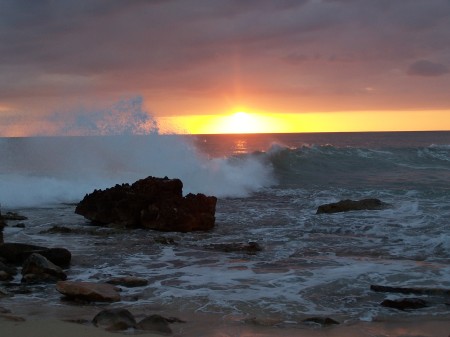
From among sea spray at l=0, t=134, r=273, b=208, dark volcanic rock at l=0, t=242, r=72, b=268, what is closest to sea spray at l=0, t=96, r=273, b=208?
sea spray at l=0, t=134, r=273, b=208

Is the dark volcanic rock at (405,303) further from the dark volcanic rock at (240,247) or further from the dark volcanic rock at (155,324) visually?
the dark volcanic rock at (240,247)

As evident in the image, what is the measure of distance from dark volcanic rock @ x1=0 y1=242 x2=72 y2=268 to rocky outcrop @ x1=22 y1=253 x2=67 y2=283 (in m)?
0.67

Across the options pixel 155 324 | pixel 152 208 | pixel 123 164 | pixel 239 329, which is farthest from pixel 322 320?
pixel 123 164

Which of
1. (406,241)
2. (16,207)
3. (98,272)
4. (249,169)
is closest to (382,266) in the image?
(406,241)

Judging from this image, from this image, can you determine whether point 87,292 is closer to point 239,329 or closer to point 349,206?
point 239,329

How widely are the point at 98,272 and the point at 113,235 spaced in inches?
153

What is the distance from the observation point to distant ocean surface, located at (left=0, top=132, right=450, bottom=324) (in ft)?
22.8

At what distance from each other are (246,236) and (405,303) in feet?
19.3

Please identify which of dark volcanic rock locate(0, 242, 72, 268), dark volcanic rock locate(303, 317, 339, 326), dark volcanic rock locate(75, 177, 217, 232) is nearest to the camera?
dark volcanic rock locate(303, 317, 339, 326)

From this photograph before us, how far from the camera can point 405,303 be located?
6422 mm

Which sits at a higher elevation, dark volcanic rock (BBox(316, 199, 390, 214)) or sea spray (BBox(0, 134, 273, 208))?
sea spray (BBox(0, 134, 273, 208))

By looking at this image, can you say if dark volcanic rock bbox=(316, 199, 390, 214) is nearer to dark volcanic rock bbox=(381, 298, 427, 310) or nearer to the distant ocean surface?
the distant ocean surface

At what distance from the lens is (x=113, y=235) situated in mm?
12148

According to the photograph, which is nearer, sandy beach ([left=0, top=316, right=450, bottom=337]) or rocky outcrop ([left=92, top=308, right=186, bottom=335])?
sandy beach ([left=0, top=316, right=450, bottom=337])
